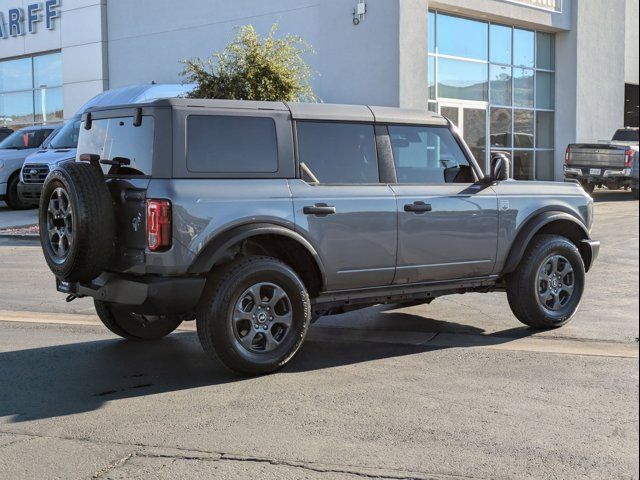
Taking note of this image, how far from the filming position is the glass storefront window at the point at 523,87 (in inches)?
974

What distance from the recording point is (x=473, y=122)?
75.4 ft

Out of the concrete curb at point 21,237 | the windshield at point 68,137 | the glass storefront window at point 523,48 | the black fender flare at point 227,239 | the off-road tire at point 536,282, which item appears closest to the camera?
the black fender flare at point 227,239

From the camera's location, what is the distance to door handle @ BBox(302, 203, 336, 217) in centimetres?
579

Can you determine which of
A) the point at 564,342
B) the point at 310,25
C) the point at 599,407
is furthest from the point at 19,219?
the point at 599,407

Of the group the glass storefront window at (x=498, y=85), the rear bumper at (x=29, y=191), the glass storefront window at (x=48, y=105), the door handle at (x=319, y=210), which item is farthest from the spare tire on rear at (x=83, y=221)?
the glass storefront window at (x=48, y=105)

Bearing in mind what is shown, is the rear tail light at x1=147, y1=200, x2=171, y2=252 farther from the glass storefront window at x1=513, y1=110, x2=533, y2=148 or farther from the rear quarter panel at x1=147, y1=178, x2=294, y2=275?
the glass storefront window at x1=513, y1=110, x2=533, y2=148

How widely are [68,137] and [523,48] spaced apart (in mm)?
14332

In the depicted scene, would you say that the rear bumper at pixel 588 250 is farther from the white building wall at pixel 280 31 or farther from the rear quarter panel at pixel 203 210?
the white building wall at pixel 280 31

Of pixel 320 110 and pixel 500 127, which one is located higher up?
pixel 500 127

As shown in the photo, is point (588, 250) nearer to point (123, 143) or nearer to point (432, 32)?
point (123, 143)

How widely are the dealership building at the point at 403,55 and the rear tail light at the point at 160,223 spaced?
14.7m

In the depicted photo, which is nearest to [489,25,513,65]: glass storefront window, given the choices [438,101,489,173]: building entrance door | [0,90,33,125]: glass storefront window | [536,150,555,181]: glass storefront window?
[438,101,489,173]: building entrance door

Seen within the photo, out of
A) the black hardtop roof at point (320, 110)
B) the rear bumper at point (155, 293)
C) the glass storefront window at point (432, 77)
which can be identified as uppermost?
the glass storefront window at point (432, 77)

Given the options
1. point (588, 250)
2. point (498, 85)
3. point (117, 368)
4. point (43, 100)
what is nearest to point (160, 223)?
point (117, 368)
